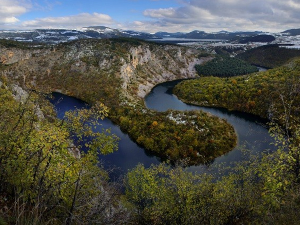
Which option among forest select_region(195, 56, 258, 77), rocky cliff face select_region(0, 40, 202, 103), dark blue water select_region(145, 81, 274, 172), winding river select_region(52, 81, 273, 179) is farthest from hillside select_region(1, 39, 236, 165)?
forest select_region(195, 56, 258, 77)

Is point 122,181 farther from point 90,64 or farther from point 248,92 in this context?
point 90,64

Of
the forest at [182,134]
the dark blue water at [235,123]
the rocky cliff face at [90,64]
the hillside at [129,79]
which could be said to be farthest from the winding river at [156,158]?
the rocky cliff face at [90,64]

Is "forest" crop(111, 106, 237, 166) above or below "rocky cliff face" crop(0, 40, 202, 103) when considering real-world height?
below

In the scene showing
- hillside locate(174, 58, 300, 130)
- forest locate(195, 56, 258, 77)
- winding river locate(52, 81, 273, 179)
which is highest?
forest locate(195, 56, 258, 77)

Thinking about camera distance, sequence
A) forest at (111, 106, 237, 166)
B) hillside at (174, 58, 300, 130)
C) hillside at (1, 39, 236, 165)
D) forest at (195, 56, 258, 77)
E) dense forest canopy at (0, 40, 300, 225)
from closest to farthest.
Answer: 1. dense forest canopy at (0, 40, 300, 225)
2. forest at (111, 106, 237, 166)
3. hillside at (1, 39, 236, 165)
4. hillside at (174, 58, 300, 130)
5. forest at (195, 56, 258, 77)

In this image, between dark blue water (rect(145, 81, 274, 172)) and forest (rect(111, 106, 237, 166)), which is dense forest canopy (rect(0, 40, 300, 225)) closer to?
forest (rect(111, 106, 237, 166))

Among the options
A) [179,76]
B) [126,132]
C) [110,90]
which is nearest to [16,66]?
[110,90]
